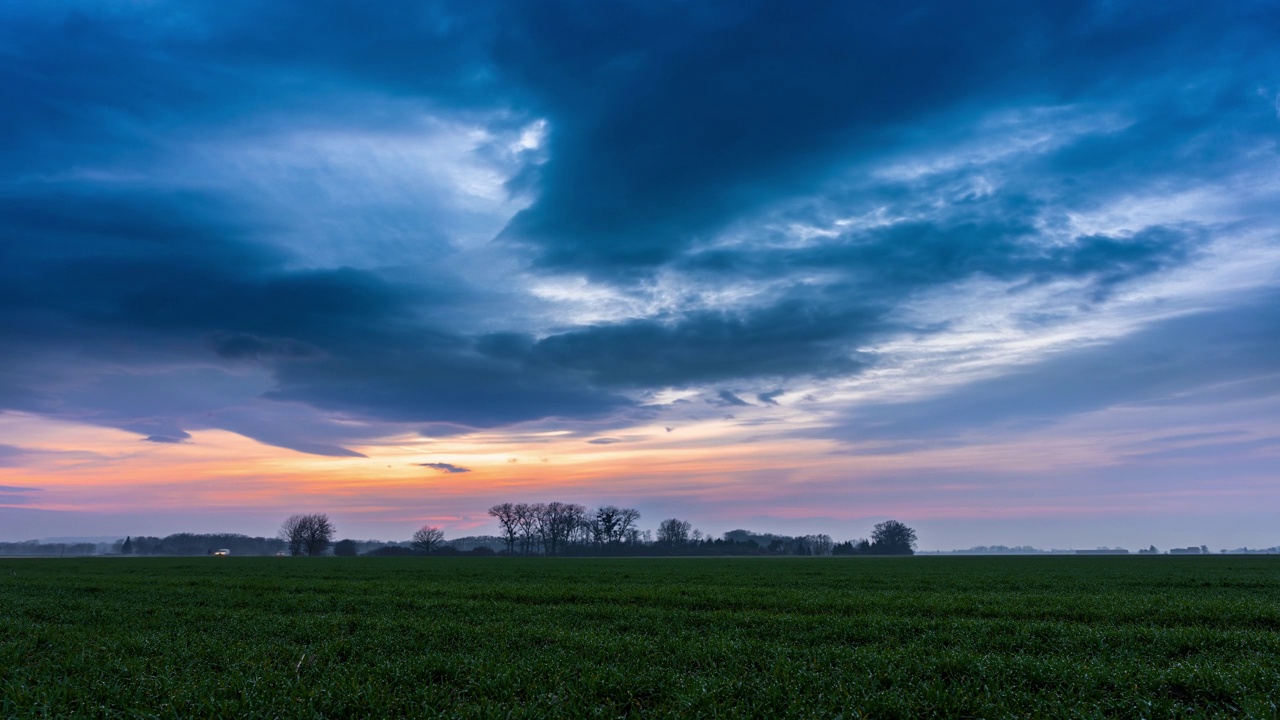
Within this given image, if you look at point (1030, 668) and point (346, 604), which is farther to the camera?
point (346, 604)

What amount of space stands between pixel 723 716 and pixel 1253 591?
3470 centimetres

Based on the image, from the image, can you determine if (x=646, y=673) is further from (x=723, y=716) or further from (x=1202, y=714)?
(x=1202, y=714)

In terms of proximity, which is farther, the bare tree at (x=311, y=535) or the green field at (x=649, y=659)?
the bare tree at (x=311, y=535)

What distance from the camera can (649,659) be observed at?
1287cm

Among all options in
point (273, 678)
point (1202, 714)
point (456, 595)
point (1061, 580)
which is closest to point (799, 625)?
point (1202, 714)

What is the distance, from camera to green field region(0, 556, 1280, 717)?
32.3ft

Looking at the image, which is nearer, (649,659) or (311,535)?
(649,659)

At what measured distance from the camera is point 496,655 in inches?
521

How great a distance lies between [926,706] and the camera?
971cm

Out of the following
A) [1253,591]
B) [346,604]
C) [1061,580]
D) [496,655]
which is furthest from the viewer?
[1061,580]

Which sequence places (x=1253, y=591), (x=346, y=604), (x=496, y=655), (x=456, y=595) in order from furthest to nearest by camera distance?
(x=1253, y=591) < (x=456, y=595) < (x=346, y=604) < (x=496, y=655)

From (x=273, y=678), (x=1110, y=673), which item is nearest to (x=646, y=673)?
(x=273, y=678)

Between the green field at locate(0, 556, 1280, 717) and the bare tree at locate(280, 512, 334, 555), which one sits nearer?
the green field at locate(0, 556, 1280, 717)

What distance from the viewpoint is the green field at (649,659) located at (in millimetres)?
9852
